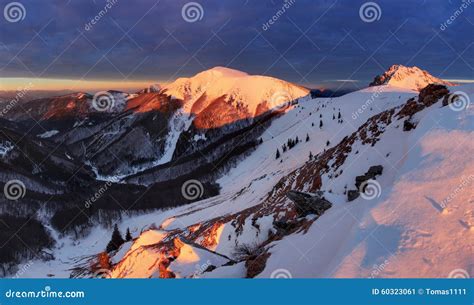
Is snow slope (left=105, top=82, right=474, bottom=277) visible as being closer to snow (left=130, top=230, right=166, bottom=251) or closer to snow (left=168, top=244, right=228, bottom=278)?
snow (left=168, top=244, right=228, bottom=278)

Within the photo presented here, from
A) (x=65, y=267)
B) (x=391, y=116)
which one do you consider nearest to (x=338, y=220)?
(x=391, y=116)

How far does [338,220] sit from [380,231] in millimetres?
4231

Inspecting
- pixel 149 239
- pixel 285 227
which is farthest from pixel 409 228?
pixel 149 239

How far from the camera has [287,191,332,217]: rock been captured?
1102 inches

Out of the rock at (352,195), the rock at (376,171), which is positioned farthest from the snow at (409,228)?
the rock at (376,171)

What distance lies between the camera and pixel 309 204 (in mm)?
29266

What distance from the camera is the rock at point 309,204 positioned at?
1102 inches

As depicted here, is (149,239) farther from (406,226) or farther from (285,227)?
(406,226)

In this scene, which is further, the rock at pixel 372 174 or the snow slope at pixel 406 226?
the rock at pixel 372 174

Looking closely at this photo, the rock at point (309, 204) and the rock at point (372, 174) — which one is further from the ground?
the rock at point (372, 174)

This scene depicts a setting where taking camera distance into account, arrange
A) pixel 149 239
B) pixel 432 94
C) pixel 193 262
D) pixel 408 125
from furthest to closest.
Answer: pixel 149 239
pixel 432 94
pixel 408 125
pixel 193 262

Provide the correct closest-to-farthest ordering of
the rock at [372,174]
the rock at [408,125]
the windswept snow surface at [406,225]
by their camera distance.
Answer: the windswept snow surface at [406,225]
the rock at [372,174]
the rock at [408,125]

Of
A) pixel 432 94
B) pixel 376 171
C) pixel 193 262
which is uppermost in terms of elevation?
pixel 432 94

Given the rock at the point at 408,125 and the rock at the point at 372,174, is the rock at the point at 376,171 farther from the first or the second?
the rock at the point at 408,125
